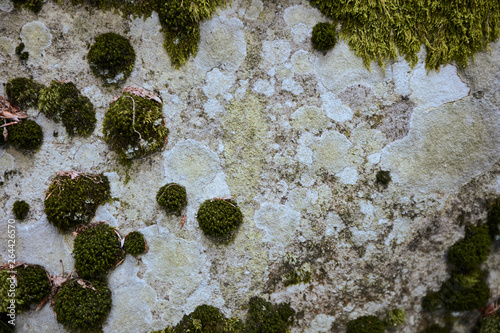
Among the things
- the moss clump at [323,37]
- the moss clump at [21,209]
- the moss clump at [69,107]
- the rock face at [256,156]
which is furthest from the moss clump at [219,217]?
the moss clump at [323,37]

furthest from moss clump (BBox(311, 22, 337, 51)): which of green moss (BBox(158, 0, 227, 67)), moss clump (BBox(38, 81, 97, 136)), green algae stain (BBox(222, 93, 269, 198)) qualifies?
moss clump (BBox(38, 81, 97, 136))

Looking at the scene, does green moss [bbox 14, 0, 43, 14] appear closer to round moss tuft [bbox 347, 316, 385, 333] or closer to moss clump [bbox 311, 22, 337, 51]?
moss clump [bbox 311, 22, 337, 51]

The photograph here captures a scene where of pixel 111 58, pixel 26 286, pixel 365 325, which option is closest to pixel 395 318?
pixel 365 325

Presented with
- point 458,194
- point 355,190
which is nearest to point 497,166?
point 458,194

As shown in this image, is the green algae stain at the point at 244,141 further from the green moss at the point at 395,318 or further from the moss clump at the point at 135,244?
the green moss at the point at 395,318

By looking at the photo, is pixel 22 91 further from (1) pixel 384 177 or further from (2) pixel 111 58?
(1) pixel 384 177

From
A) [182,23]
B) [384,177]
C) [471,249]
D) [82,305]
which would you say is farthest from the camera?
[471,249]
